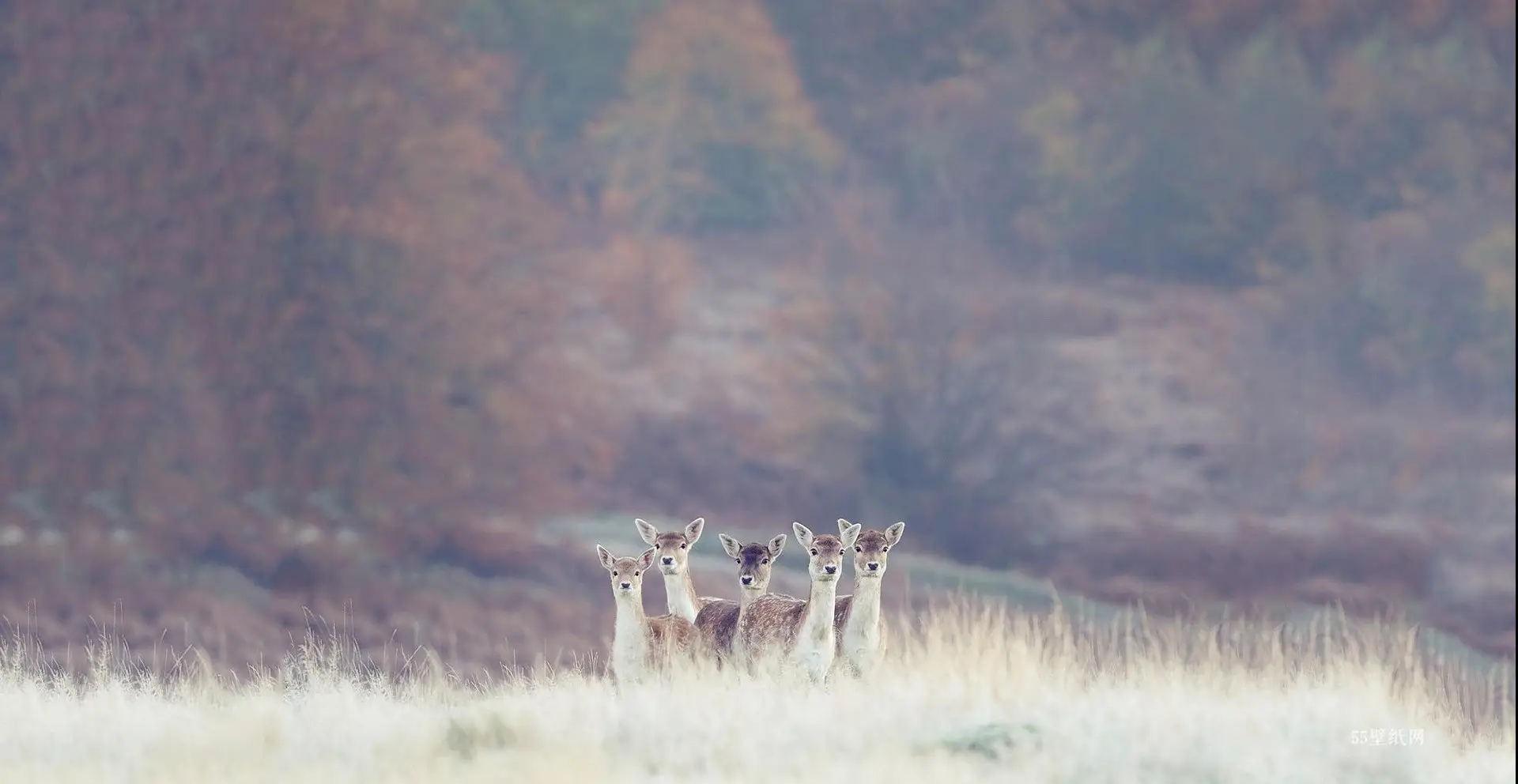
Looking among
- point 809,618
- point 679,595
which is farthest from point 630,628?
point 809,618

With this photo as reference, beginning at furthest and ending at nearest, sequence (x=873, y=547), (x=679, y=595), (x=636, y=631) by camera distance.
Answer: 1. (x=679, y=595)
2. (x=636, y=631)
3. (x=873, y=547)

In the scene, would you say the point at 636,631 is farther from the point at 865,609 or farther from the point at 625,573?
the point at 865,609

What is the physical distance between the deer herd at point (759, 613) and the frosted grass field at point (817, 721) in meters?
0.16

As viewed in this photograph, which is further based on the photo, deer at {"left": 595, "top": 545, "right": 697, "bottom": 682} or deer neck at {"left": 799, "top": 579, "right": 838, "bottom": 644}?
deer at {"left": 595, "top": 545, "right": 697, "bottom": 682}

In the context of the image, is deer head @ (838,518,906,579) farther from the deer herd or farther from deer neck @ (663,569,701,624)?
deer neck @ (663,569,701,624)

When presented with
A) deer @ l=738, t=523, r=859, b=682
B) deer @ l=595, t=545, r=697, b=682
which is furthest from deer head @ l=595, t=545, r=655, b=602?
deer @ l=738, t=523, r=859, b=682

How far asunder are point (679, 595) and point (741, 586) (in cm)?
45

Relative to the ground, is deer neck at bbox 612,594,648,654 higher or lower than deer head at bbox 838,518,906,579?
lower

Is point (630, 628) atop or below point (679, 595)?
below

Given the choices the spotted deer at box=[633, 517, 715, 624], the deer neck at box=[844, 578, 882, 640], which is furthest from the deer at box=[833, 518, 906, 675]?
the spotted deer at box=[633, 517, 715, 624]

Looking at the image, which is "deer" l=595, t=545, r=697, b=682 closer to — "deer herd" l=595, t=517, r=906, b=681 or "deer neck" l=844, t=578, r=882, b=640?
"deer herd" l=595, t=517, r=906, b=681

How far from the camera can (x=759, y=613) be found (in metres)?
12.5

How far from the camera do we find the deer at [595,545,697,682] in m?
12.3

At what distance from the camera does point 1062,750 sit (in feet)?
41.3
